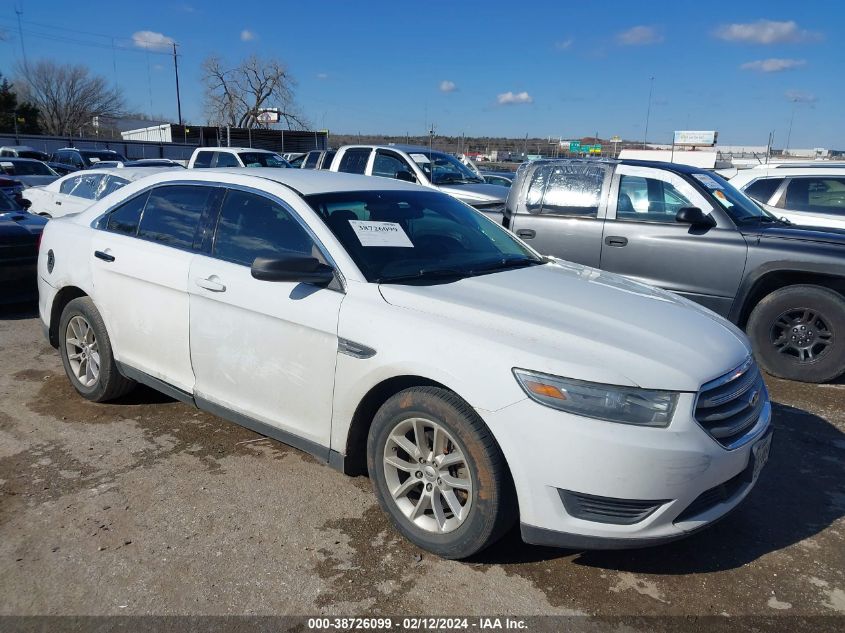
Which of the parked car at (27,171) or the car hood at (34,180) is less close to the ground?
the parked car at (27,171)

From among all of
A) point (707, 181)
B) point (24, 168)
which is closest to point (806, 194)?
point (707, 181)

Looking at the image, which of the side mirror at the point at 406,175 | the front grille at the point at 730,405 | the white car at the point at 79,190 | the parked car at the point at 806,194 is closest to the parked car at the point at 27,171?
the white car at the point at 79,190

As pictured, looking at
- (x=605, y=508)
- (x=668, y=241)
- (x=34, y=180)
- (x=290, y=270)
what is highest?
(x=290, y=270)

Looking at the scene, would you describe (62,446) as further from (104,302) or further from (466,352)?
(466,352)

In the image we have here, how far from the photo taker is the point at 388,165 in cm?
1126

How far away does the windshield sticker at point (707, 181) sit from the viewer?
20.5 feet

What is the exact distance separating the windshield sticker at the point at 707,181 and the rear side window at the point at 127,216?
4.98 metres

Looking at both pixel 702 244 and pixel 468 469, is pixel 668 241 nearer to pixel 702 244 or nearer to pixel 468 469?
pixel 702 244

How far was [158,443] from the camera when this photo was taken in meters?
4.06

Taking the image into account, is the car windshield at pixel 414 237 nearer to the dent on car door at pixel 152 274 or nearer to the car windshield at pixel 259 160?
the dent on car door at pixel 152 274

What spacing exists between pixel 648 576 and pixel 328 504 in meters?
1.61

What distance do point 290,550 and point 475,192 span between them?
8.28 metres

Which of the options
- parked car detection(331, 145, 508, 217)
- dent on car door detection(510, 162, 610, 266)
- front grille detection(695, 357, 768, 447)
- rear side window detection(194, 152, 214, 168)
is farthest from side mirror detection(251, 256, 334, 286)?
rear side window detection(194, 152, 214, 168)

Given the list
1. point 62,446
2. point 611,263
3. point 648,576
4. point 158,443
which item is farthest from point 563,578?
point 611,263
